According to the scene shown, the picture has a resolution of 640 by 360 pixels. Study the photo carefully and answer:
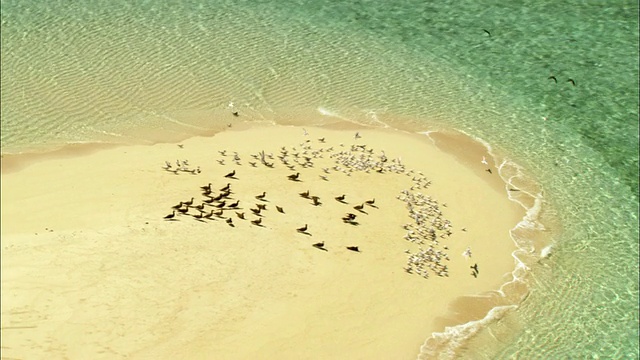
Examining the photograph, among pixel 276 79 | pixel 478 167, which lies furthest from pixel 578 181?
pixel 276 79

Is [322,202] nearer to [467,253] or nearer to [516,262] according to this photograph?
[467,253]

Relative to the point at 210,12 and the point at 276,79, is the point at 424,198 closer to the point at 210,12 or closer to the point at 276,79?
the point at 276,79

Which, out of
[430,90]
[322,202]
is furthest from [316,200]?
[430,90]

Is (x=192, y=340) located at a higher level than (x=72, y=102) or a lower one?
lower

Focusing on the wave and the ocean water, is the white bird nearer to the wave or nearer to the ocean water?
the wave

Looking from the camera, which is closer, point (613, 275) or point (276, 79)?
point (613, 275)

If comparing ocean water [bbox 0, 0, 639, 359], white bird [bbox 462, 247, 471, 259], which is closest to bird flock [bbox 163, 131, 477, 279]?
white bird [bbox 462, 247, 471, 259]

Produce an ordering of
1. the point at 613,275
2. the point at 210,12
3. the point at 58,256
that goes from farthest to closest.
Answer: the point at 210,12 → the point at 613,275 → the point at 58,256
